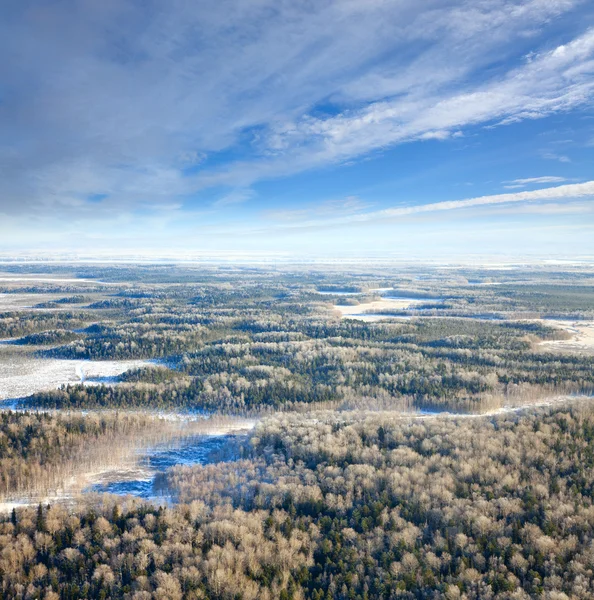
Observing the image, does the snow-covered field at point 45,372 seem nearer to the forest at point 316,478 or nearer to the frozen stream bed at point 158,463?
the forest at point 316,478

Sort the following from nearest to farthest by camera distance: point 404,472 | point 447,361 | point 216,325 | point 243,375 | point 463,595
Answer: point 463,595, point 404,472, point 243,375, point 447,361, point 216,325

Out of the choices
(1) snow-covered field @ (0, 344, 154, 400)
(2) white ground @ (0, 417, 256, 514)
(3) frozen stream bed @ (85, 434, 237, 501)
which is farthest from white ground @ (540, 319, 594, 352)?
(1) snow-covered field @ (0, 344, 154, 400)

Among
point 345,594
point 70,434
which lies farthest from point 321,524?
point 70,434

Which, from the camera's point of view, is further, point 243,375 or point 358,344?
point 358,344

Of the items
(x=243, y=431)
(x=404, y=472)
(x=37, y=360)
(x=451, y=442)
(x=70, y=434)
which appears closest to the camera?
(x=404, y=472)

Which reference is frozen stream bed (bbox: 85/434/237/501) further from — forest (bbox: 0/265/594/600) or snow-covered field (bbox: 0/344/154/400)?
snow-covered field (bbox: 0/344/154/400)

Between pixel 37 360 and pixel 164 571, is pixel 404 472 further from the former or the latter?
pixel 37 360

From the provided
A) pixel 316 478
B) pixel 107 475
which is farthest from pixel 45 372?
pixel 316 478
